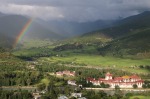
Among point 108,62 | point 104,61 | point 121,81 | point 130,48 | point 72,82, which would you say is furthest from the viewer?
point 130,48

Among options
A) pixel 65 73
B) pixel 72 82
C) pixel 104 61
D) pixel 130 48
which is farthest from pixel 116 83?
pixel 130 48

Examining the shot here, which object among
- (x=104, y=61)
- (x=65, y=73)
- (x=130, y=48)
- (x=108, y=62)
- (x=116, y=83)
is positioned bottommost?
(x=116, y=83)

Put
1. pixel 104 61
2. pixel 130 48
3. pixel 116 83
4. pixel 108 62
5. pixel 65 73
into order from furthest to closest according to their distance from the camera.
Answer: pixel 130 48, pixel 104 61, pixel 108 62, pixel 65 73, pixel 116 83

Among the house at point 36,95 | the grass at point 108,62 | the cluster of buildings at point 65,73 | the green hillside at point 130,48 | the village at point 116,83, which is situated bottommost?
the house at point 36,95

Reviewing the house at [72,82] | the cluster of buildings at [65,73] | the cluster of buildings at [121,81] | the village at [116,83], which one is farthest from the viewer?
the cluster of buildings at [65,73]

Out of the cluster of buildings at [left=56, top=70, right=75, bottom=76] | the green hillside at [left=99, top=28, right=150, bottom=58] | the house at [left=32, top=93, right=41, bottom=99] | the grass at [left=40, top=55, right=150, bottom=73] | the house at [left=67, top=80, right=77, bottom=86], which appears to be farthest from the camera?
the green hillside at [left=99, top=28, right=150, bottom=58]

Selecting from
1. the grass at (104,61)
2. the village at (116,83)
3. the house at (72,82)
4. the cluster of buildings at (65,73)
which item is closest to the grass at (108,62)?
the grass at (104,61)

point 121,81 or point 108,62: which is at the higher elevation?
point 108,62

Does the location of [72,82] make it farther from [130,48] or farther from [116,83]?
[130,48]

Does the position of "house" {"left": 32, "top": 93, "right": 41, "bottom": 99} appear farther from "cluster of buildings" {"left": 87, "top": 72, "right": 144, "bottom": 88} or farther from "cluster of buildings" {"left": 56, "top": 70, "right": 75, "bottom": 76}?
"cluster of buildings" {"left": 56, "top": 70, "right": 75, "bottom": 76}

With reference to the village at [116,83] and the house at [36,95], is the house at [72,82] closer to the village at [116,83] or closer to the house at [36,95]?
the village at [116,83]

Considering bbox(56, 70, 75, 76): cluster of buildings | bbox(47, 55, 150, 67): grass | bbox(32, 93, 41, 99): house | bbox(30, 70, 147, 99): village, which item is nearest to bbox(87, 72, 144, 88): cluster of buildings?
bbox(30, 70, 147, 99): village

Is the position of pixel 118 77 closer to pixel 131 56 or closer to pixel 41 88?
pixel 41 88
